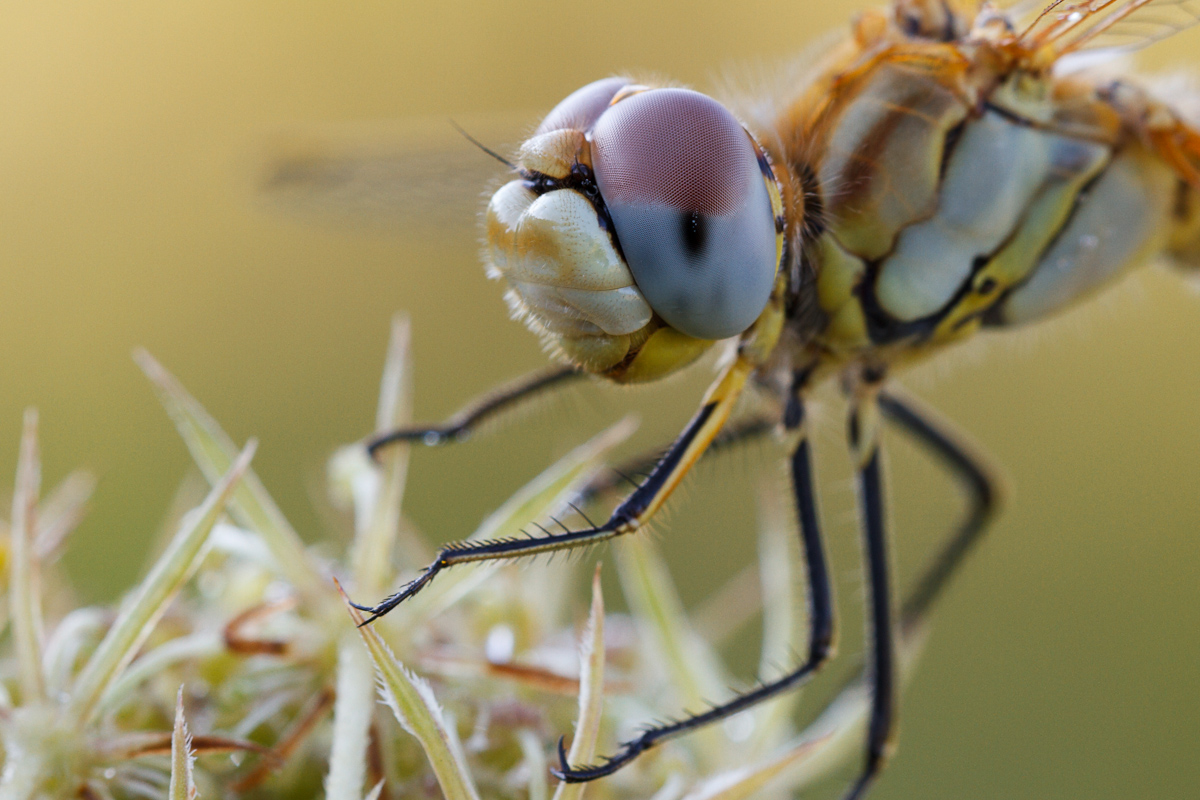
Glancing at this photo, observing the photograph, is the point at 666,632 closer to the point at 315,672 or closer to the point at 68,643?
the point at 315,672

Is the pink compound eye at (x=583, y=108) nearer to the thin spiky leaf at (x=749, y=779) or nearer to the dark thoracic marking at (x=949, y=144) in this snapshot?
the dark thoracic marking at (x=949, y=144)

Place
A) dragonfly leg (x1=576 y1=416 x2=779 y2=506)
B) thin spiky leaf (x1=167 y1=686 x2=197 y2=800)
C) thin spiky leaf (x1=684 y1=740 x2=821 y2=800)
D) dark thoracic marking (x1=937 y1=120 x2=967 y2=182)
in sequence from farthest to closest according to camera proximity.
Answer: dragonfly leg (x1=576 y1=416 x2=779 y2=506), dark thoracic marking (x1=937 y1=120 x2=967 y2=182), thin spiky leaf (x1=684 y1=740 x2=821 y2=800), thin spiky leaf (x1=167 y1=686 x2=197 y2=800)

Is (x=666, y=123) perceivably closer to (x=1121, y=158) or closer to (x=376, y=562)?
(x=376, y=562)

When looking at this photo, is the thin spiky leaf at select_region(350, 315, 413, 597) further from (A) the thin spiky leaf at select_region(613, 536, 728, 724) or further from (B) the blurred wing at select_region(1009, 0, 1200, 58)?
(B) the blurred wing at select_region(1009, 0, 1200, 58)

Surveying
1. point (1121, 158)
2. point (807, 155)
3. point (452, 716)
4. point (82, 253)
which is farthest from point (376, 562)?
point (82, 253)

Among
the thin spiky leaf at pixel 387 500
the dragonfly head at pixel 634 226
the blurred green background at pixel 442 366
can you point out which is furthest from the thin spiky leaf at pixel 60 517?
the blurred green background at pixel 442 366

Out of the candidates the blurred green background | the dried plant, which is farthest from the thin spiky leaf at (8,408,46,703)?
the blurred green background
